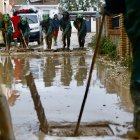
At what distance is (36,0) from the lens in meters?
75.7

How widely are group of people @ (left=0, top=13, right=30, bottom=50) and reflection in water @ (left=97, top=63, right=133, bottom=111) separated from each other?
984cm

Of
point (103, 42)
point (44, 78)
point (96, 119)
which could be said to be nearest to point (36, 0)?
point (103, 42)

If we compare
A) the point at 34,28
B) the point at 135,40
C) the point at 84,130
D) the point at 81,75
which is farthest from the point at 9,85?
the point at 34,28

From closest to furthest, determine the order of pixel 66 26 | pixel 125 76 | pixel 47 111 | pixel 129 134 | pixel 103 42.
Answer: pixel 129 134 < pixel 47 111 < pixel 125 76 < pixel 103 42 < pixel 66 26

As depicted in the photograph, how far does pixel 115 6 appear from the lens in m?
5.37

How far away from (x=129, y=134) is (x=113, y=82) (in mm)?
5224

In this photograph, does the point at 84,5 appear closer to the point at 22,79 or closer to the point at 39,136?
the point at 22,79

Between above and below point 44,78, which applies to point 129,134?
above

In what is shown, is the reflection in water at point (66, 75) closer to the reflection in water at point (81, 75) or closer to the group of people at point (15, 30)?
the reflection in water at point (81, 75)

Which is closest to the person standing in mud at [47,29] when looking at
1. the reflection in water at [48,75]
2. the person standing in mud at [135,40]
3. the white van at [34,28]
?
the white van at [34,28]

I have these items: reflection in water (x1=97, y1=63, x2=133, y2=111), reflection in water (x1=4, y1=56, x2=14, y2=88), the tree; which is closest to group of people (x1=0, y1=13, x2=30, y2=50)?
reflection in water (x1=4, y1=56, x2=14, y2=88)

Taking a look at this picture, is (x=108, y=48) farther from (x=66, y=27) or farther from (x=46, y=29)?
Answer: (x=46, y=29)

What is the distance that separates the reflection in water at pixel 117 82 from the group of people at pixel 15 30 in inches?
388

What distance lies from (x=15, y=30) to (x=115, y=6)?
71.8 ft
